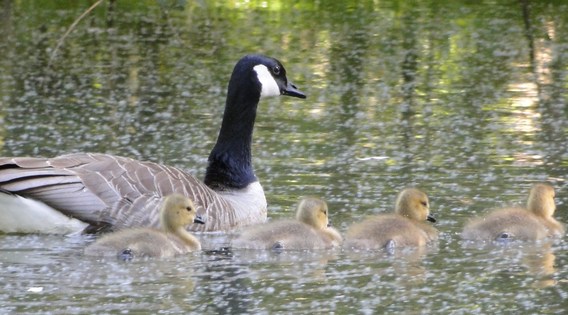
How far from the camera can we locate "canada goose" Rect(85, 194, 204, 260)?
8.22 meters

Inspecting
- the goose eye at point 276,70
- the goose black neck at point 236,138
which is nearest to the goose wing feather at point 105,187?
the goose black neck at point 236,138

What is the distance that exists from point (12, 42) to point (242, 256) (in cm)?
970

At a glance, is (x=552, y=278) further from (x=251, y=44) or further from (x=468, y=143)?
(x=251, y=44)

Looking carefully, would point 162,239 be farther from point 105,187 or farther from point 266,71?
point 266,71

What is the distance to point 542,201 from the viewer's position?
8930 mm

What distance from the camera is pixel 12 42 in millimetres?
17312

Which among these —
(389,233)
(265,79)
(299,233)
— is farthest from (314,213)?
(265,79)

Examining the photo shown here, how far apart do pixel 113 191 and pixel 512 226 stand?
2.59 meters

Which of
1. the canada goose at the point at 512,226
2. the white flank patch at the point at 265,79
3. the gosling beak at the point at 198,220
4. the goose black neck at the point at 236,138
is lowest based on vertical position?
the canada goose at the point at 512,226

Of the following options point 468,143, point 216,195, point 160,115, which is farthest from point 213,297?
point 160,115

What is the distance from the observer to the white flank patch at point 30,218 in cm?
898

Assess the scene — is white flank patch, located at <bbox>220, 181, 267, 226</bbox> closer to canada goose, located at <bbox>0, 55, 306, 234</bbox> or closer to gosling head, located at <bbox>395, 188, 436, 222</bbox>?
canada goose, located at <bbox>0, 55, 306, 234</bbox>

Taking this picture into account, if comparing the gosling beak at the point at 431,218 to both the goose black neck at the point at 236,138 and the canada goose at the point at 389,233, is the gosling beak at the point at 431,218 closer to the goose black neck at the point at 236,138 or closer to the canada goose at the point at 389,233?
the canada goose at the point at 389,233

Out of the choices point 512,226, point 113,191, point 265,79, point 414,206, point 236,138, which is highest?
point 265,79
